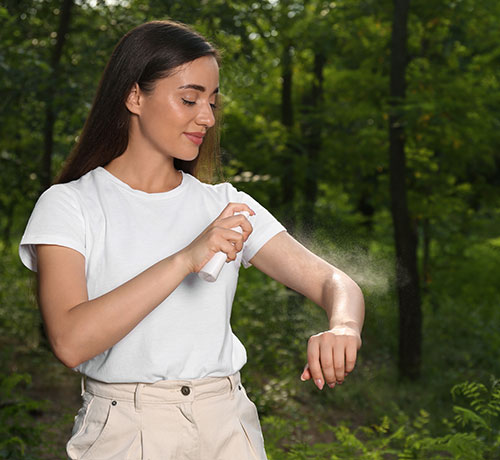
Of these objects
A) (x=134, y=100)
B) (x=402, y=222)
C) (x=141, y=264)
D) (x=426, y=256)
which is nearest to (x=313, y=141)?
(x=402, y=222)

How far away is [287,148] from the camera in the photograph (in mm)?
10273

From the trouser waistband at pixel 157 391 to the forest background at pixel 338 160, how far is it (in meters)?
4.81

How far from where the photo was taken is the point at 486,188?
450 inches

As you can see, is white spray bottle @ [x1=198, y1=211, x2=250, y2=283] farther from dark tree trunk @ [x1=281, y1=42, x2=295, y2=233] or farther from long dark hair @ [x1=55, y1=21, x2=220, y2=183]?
dark tree trunk @ [x1=281, y1=42, x2=295, y2=233]

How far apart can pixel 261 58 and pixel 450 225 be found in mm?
4233

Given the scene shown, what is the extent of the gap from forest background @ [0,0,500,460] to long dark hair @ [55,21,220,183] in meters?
4.53

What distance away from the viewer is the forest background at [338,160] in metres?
7.06

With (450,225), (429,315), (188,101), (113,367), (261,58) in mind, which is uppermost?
(261,58)

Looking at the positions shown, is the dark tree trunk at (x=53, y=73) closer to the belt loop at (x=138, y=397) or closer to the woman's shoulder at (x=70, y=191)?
the woman's shoulder at (x=70, y=191)

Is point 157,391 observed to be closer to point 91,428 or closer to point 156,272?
point 91,428

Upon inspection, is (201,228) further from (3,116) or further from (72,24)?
(72,24)

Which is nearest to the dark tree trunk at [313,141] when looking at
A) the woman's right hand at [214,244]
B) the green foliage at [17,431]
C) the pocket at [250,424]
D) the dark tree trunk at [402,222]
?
the dark tree trunk at [402,222]

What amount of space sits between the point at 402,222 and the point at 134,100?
750cm

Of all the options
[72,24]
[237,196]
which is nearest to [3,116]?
[72,24]
